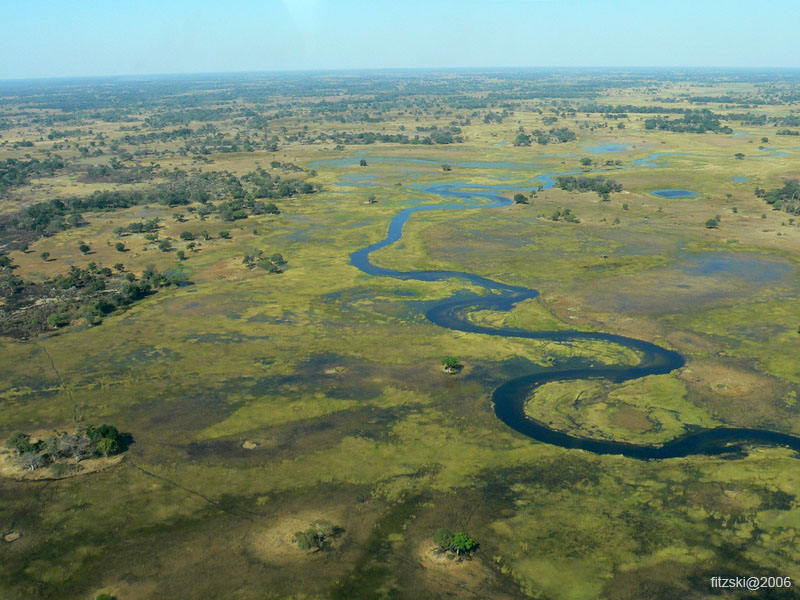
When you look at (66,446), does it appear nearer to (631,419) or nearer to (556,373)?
(556,373)

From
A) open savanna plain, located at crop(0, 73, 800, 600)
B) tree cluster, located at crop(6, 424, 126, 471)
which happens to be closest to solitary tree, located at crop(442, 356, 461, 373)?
open savanna plain, located at crop(0, 73, 800, 600)

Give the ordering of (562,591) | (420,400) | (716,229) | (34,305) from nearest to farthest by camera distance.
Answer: (562,591), (420,400), (34,305), (716,229)

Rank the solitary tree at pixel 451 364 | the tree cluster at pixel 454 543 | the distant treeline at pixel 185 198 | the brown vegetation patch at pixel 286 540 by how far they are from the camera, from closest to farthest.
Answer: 1. the tree cluster at pixel 454 543
2. the brown vegetation patch at pixel 286 540
3. the solitary tree at pixel 451 364
4. the distant treeline at pixel 185 198

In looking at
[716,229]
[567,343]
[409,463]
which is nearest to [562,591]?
[409,463]

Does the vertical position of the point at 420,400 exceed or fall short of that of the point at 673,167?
it falls short

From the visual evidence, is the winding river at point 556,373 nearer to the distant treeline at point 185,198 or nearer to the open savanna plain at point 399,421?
the open savanna plain at point 399,421

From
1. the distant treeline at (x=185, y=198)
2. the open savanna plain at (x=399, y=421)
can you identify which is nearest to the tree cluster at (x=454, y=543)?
the open savanna plain at (x=399, y=421)

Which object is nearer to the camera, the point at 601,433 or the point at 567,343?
the point at 601,433

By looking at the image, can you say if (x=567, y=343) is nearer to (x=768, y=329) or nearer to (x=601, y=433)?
(x=601, y=433)

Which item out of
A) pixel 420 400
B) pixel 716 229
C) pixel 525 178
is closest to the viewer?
pixel 420 400
